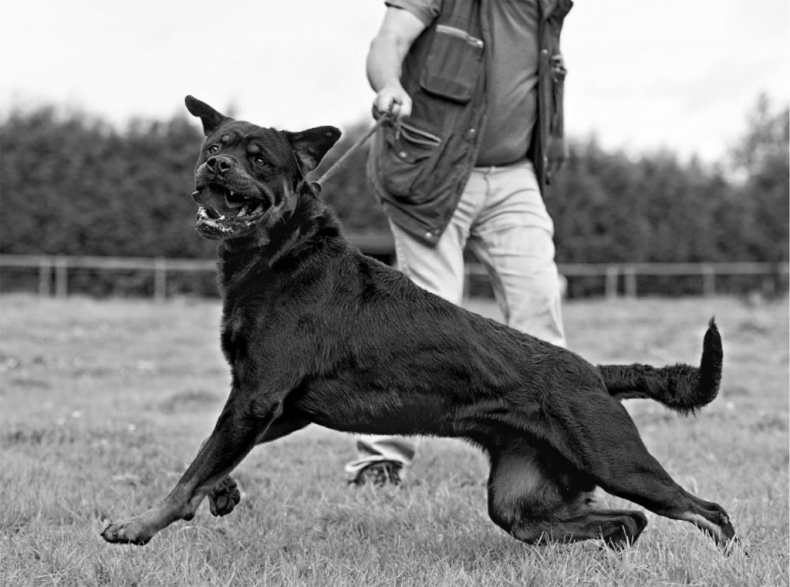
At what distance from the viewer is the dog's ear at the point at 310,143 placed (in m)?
3.29

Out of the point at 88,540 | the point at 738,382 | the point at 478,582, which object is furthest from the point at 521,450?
the point at 738,382

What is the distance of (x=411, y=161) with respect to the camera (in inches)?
167

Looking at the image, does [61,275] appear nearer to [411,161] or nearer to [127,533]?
[411,161]

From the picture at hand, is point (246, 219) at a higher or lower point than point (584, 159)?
higher

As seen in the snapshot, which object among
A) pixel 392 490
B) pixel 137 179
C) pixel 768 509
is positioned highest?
pixel 768 509

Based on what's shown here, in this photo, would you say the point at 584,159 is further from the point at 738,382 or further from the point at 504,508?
the point at 504,508

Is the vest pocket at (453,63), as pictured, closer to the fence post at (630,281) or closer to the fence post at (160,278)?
the fence post at (160,278)

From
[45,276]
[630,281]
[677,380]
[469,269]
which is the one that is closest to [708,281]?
[630,281]

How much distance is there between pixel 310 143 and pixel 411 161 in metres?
1.00

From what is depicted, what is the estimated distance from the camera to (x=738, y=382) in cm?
910

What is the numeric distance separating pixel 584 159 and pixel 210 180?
63.6 feet

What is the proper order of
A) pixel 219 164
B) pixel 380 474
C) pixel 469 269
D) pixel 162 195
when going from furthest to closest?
1. pixel 469 269
2. pixel 162 195
3. pixel 380 474
4. pixel 219 164

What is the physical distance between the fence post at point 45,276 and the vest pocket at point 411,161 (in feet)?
52.2

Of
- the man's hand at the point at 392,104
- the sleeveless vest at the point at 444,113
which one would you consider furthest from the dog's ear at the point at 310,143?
the sleeveless vest at the point at 444,113
